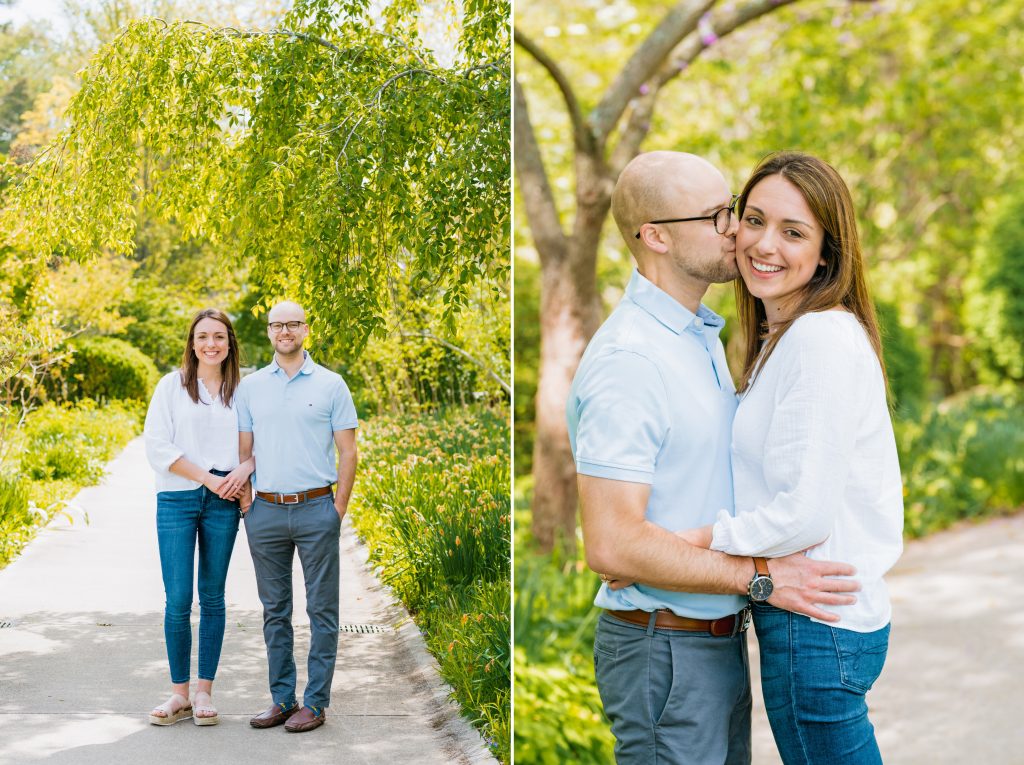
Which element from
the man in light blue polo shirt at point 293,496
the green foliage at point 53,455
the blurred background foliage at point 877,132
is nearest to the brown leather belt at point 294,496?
the man in light blue polo shirt at point 293,496

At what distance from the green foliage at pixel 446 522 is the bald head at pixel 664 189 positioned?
95 cm

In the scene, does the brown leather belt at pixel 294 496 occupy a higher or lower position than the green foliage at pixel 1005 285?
lower

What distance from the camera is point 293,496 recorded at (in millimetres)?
2521

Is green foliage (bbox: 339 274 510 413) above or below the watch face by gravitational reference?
above

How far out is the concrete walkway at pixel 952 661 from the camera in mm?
3918

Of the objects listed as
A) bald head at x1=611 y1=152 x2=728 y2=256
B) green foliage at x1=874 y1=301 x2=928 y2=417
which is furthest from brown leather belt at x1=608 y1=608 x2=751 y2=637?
green foliage at x1=874 y1=301 x2=928 y2=417

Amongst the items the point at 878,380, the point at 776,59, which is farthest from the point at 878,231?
the point at 878,380

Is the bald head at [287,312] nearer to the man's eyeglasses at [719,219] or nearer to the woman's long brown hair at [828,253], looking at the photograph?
the man's eyeglasses at [719,219]

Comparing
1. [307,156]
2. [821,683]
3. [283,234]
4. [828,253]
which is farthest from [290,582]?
[828,253]

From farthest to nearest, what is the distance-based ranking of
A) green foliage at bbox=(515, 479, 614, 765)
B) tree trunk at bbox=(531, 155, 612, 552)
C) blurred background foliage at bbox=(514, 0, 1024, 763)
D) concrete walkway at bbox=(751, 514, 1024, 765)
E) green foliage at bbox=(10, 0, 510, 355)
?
blurred background foliage at bbox=(514, 0, 1024, 763)
tree trunk at bbox=(531, 155, 612, 552)
concrete walkway at bbox=(751, 514, 1024, 765)
green foliage at bbox=(515, 479, 614, 765)
green foliage at bbox=(10, 0, 510, 355)

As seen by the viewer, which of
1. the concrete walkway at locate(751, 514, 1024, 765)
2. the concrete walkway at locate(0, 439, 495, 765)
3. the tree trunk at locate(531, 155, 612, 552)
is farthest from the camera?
the tree trunk at locate(531, 155, 612, 552)

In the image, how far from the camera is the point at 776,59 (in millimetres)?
8578

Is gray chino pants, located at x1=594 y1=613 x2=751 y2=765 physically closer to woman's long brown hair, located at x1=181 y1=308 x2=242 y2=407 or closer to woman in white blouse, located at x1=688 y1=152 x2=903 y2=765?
woman in white blouse, located at x1=688 y1=152 x2=903 y2=765

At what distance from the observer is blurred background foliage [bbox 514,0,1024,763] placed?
742cm
